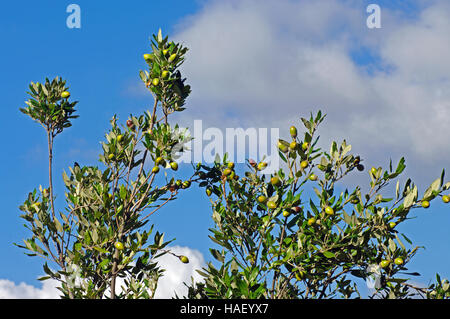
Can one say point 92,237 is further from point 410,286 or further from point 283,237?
point 410,286

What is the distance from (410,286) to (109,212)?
439 centimetres

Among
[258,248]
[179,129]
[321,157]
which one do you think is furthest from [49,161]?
[321,157]

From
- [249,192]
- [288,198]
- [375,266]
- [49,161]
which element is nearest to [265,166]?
[249,192]

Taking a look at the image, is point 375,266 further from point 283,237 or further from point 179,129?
point 179,129

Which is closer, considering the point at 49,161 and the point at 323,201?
the point at 323,201

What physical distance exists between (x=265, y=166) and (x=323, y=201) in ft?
4.17

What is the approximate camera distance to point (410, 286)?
6980 millimetres

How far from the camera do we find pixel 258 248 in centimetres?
720
